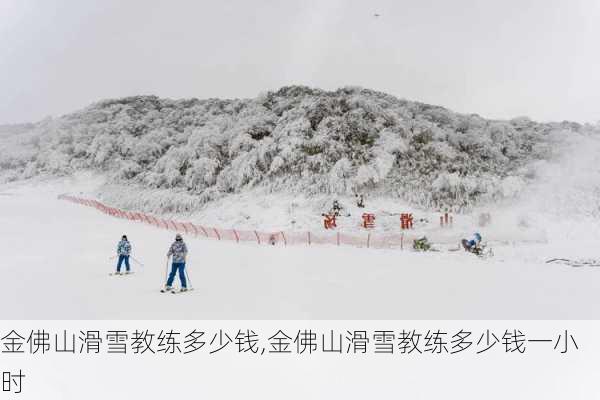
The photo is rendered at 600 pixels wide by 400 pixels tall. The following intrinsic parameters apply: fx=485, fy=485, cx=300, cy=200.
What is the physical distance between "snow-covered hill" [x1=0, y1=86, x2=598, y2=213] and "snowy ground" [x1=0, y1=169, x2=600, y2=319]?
34.2 ft

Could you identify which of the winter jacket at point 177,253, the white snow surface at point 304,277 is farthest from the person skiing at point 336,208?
the winter jacket at point 177,253

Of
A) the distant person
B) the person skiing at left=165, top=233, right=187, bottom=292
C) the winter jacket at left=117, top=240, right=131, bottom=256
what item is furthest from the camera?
the distant person

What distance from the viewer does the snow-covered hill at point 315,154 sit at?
29844mm

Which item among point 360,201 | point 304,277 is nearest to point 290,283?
point 304,277

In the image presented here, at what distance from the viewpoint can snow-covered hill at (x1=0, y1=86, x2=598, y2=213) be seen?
1175 inches

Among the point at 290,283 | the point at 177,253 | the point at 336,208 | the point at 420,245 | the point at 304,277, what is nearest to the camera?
the point at 177,253

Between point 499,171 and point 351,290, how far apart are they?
24.9m

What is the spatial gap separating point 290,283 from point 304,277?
910 millimetres

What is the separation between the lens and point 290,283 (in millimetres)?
11516

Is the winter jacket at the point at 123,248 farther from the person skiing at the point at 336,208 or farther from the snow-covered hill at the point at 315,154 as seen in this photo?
the snow-covered hill at the point at 315,154

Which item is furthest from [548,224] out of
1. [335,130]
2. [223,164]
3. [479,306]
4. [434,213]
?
[223,164]

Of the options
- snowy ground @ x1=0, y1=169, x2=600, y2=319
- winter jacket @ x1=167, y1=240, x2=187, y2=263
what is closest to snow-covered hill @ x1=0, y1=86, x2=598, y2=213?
snowy ground @ x1=0, y1=169, x2=600, y2=319

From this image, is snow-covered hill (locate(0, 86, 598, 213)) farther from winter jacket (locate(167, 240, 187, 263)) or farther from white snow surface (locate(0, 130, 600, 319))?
winter jacket (locate(167, 240, 187, 263))

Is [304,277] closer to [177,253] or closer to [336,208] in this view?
[177,253]
